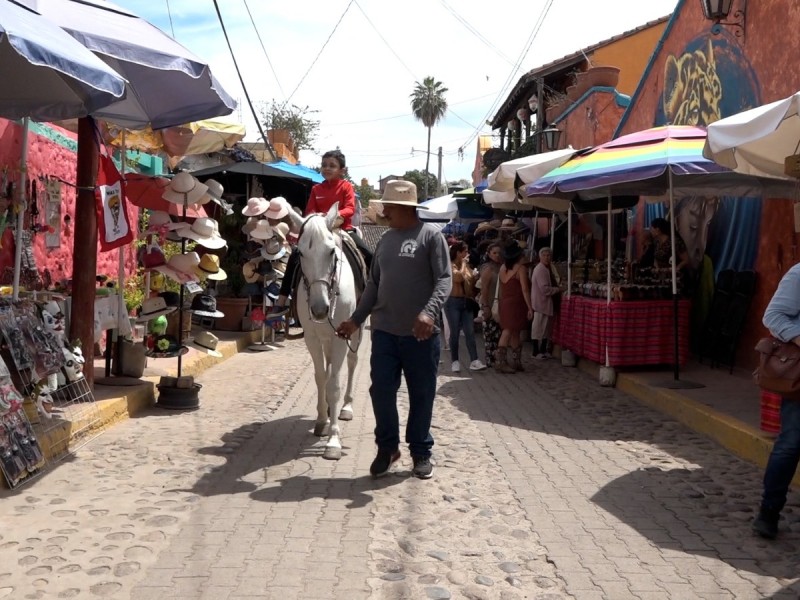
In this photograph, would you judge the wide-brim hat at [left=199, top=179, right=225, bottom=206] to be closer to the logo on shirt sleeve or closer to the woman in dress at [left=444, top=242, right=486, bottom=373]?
the logo on shirt sleeve

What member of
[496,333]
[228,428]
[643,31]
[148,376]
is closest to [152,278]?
[148,376]

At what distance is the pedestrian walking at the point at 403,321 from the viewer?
6273 mm

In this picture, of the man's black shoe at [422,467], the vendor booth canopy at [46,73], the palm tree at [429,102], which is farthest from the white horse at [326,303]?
the palm tree at [429,102]

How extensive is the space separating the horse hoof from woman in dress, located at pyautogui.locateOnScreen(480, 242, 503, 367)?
240 inches

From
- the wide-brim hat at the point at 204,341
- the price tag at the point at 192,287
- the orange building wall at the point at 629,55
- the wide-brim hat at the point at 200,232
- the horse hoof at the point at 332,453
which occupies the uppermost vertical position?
the orange building wall at the point at 629,55

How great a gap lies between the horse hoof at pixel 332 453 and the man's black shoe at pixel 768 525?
3219 mm

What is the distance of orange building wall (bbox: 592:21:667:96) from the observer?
24.0 metres

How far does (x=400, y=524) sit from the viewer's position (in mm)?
5328

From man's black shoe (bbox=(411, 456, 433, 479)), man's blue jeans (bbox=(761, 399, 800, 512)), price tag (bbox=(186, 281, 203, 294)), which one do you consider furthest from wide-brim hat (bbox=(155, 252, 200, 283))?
man's blue jeans (bbox=(761, 399, 800, 512))

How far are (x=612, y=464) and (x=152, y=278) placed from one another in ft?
18.1

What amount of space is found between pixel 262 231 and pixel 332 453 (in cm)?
665

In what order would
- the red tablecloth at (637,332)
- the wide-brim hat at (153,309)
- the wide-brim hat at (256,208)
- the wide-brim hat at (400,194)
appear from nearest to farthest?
the wide-brim hat at (400,194), the wide-brim hat at (153,309), the red tablecloth at (637,332), the wide-brim hat at (256,208)

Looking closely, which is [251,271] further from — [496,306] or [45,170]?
[45,170]

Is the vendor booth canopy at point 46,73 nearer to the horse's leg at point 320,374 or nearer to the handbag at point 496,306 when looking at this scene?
the horse's leg at point 320,374
